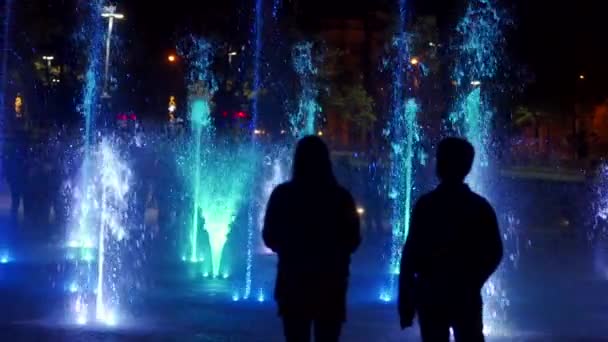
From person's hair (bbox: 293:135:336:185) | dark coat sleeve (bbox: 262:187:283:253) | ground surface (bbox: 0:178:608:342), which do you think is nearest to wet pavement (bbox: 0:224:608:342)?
ground surface (bbox: 0:178:608:342)

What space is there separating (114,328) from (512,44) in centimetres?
3413

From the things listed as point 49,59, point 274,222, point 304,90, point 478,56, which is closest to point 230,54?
point 304,90

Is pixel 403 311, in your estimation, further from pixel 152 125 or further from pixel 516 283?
pixel 152 125

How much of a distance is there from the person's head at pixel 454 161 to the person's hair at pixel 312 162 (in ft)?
1.85

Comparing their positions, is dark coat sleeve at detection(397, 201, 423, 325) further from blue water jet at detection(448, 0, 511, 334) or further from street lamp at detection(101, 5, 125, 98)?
blue water jet at detection(448, 0, 511, 334)

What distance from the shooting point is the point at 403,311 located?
4.67 m

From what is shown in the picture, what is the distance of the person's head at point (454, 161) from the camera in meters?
4.72

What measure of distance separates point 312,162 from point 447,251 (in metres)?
0.78

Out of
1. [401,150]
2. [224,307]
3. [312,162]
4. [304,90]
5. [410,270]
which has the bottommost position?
[224,307]

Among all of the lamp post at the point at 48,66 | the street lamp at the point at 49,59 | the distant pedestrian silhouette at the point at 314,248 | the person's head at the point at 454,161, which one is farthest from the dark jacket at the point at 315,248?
the lamp post at the point at 48,66

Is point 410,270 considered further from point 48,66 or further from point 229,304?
point 48,66

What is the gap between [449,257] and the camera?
4.71m

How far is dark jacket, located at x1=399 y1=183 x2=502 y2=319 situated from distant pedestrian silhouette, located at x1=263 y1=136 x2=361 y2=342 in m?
0.38

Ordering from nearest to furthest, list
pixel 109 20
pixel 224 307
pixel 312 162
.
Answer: pixel 312 162, pixel 224 307, pixel 109 20
